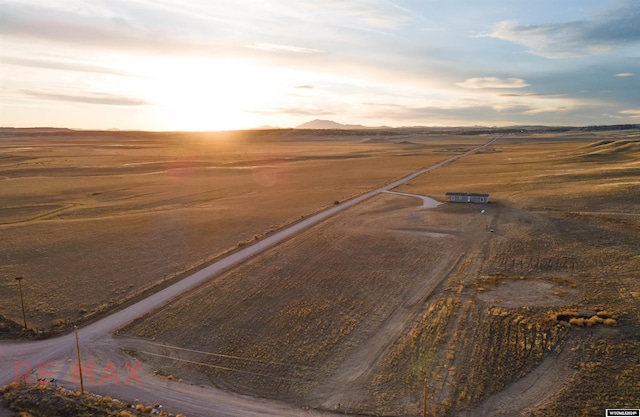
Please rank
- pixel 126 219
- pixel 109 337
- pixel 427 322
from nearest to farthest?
pixel 109 337 → pixel 427 322 → pixel 126 219

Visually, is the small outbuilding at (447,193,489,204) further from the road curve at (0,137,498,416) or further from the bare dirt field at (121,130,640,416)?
the road curve at (0,137,498,416)

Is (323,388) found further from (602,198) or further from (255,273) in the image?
(602,198)

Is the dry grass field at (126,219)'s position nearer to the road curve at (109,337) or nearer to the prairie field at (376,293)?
the prairie field at (376,293)

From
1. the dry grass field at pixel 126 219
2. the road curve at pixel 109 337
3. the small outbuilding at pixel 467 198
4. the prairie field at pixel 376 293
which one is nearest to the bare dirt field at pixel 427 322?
the prairie field at pixel 376 293

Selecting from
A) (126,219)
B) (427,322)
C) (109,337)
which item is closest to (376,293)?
(427,322)

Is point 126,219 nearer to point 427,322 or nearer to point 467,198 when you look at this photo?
point 427,322

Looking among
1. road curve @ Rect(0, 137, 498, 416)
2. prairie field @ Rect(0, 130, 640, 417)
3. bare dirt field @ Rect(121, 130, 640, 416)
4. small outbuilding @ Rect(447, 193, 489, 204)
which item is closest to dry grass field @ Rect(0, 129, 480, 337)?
prairie field @ Rect(0, 130, 640, 417)
